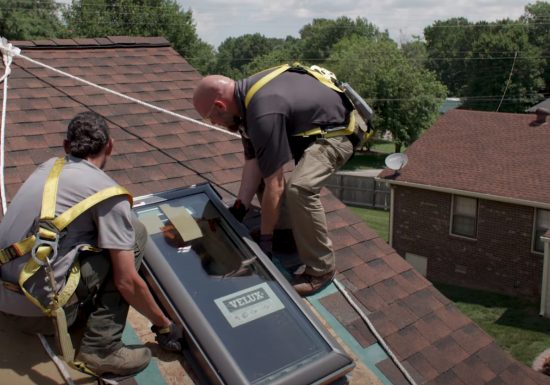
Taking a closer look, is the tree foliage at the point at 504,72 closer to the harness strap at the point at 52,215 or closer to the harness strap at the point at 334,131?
the harness strap at the point at 334,131

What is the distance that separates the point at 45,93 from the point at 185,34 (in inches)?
1884

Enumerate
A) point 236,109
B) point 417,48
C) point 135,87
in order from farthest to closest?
point 417,48
point 135,87
point 236,109

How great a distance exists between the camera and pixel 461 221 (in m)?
17.9

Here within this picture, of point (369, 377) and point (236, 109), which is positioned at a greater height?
point (236, 109)

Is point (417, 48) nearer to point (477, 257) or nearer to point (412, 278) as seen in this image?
point (477, 257)

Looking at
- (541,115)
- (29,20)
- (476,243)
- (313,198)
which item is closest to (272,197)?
(313,198)

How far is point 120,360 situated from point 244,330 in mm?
643

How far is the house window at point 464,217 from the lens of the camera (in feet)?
57.8

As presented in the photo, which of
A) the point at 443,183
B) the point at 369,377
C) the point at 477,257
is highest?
the point at 369,377

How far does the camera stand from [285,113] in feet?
12.0

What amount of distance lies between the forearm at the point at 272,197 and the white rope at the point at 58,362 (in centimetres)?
143

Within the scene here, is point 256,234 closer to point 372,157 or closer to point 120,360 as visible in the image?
point 120,360

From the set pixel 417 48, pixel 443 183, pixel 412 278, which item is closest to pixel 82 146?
pixel 412 278

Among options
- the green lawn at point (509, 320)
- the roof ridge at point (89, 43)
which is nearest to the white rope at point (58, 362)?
the roof ridge at point (89, 43)
